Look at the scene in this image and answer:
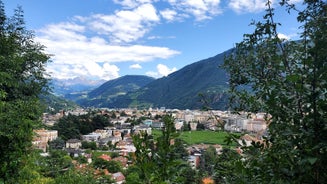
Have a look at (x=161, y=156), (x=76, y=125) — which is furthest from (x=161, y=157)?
(x=76, y=125)

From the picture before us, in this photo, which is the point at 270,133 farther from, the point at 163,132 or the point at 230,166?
the point at 163,132

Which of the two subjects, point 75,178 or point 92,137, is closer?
point 75,178

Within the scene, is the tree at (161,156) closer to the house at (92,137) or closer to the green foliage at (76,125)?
the green foliage at (76,125)

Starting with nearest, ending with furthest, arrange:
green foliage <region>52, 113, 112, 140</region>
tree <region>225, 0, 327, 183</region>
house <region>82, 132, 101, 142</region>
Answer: tree <region>225, 0, 327, 183</region>, green foliage <region>52, 113, 112, 140</region>, house <region>82, 132, 101, 142</region>

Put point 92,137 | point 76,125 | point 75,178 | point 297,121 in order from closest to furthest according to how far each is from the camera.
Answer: point 297,121 → point 75,178 → point 92,137 → point 76,125

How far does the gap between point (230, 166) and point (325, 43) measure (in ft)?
2.55

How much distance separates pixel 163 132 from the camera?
156 cm

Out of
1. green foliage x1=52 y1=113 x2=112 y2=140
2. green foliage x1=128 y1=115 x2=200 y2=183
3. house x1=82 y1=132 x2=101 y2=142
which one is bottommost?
house x1=82 y1=132 x2=101 y2=142

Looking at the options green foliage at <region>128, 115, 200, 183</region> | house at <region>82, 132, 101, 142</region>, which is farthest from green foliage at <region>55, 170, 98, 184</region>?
house at <region>82, 132, 101, 142</region>

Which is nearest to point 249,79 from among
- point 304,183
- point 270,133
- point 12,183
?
point 270,133

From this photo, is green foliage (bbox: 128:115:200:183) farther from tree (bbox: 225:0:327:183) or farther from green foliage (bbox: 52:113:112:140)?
green foliage (bbox: 52:113:112:140)

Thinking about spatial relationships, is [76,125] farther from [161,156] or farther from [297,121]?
[297,121]

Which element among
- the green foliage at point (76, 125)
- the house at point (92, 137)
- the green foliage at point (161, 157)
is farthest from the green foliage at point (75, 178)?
the house at point (92, 137)

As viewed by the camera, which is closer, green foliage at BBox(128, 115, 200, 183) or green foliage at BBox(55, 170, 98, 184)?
green foliage at BBox(128, 115, 200, 183)
